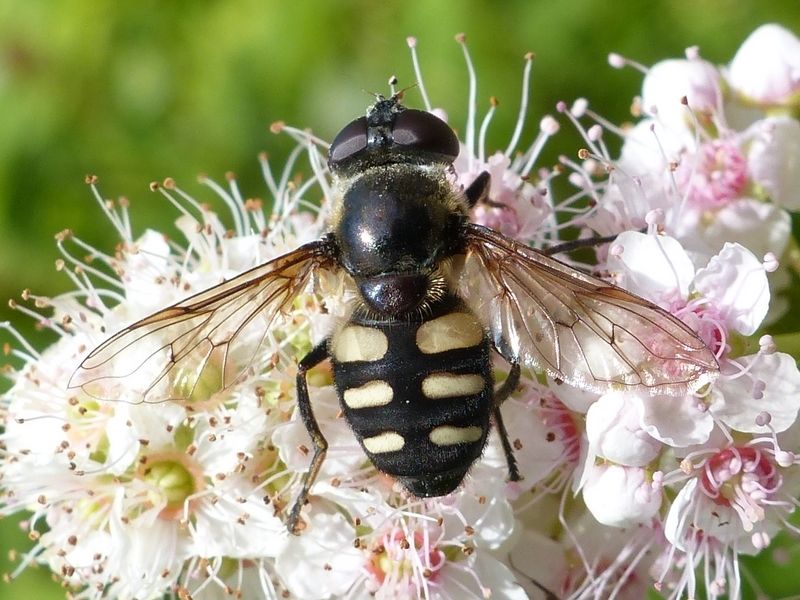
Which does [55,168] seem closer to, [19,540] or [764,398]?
[19,540]

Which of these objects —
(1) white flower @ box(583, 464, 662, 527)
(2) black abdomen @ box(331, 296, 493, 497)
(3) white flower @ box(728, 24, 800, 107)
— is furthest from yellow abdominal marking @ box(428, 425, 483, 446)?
(3) white flower @ box(728, 24, 800, 107)

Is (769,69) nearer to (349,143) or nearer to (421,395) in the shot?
(349,143)

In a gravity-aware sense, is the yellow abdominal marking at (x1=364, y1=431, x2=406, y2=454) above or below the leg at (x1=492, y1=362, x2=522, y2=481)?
above

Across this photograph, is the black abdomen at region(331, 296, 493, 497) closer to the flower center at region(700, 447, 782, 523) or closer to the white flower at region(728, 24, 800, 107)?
the flower center at region(700, 447, 782, 523)

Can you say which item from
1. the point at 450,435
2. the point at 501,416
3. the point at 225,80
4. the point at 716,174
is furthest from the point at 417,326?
the point at 225,80

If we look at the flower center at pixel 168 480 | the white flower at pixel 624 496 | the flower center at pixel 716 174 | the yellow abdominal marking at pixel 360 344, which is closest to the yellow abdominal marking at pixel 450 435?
the yellow abdominal marking at pixel 360 344

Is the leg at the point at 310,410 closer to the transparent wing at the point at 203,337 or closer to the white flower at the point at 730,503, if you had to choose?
the transparent wing at the point at 203,337

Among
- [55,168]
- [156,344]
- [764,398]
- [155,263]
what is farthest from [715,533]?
[55,168]
